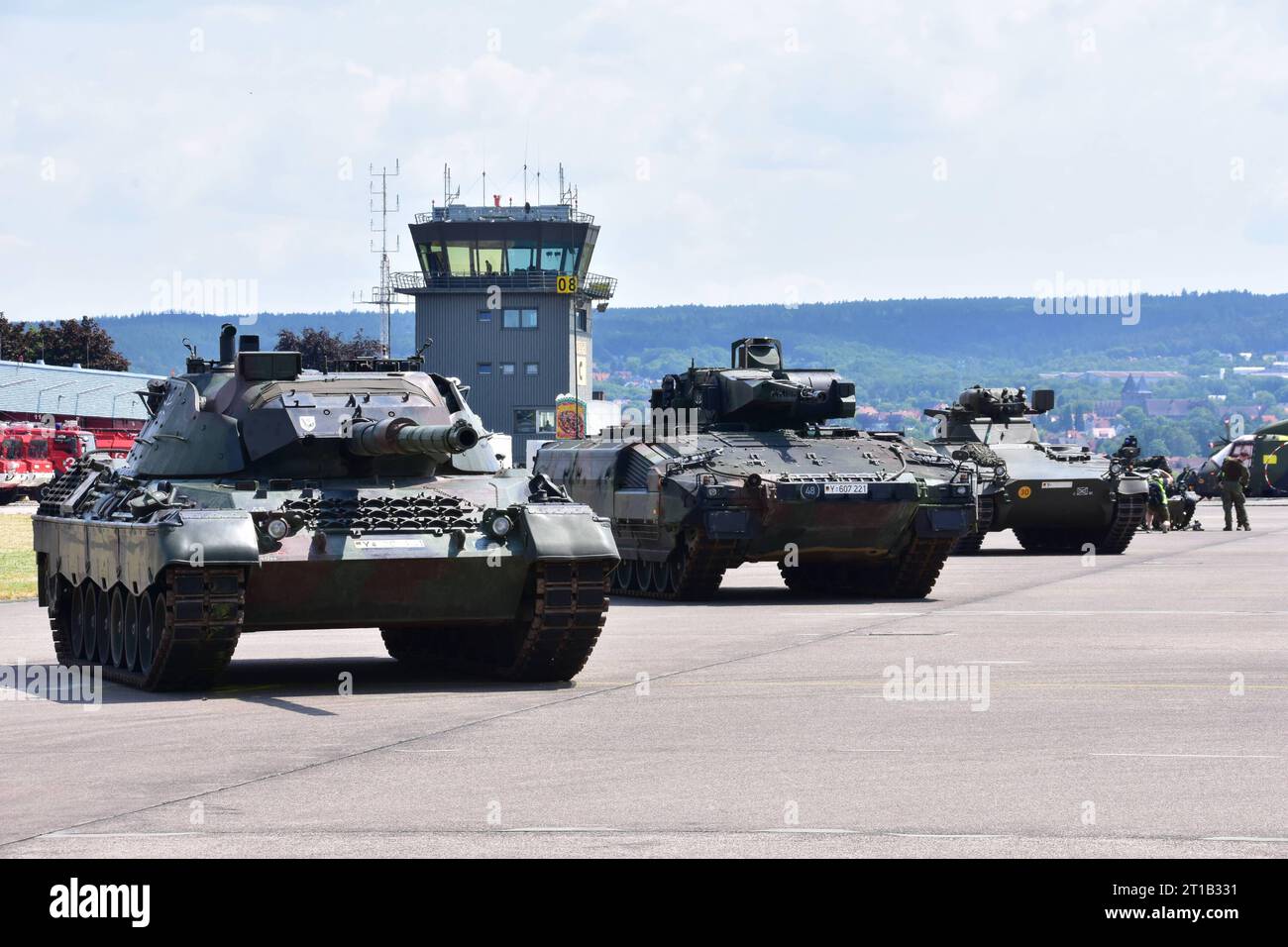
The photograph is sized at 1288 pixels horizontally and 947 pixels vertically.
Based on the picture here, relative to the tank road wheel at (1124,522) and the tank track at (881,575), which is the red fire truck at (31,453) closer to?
the tank road wheel at (1124,522)

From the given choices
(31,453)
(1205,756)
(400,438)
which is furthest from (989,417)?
(31,453)

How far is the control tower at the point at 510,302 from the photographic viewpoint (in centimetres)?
9631

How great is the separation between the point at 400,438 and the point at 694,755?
577cm

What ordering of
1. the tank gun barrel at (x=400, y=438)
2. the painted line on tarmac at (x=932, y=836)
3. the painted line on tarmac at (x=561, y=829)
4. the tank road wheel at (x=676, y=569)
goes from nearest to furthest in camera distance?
the painted line on tarmac at (x=932, y=836) → the painted line on tarmac at (x=561, y=829) → the tank gun barrel at (x=400, y=438) → the tank road wheel at (x=676, y=569)

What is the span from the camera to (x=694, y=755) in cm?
1352

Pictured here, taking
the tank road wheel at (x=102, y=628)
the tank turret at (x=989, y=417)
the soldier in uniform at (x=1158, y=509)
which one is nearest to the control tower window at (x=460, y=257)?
the soldier in uniform at (x=1158, y=509)

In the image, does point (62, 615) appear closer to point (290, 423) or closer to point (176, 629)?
point (290, 423)

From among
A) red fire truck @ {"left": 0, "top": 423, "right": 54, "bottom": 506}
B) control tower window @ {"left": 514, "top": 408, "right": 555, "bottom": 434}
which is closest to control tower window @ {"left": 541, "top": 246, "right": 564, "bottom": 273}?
control tower window @ {"left": 514, "top": 408, "right": 555, "bottom": 434}

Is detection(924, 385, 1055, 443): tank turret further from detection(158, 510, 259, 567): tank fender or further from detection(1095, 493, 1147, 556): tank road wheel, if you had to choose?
detection(158, 510, 259, 567): tank fender

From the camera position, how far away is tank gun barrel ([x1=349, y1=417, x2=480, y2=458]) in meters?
18.0

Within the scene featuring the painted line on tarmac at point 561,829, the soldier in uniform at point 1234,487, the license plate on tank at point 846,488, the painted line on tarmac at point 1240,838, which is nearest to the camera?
the painted line on tarmac at point 1240,838

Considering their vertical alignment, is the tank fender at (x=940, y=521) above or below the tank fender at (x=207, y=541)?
below

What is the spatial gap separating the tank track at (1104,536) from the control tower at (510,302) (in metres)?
52.9
